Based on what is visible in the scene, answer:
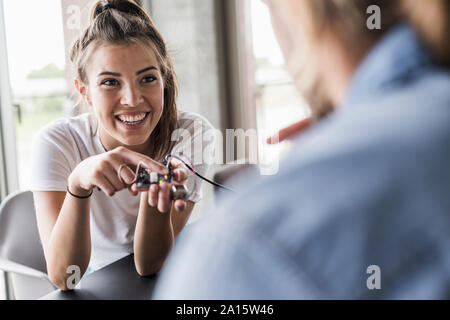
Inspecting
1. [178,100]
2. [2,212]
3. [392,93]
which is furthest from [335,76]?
[2,212]

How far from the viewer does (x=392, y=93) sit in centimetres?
39

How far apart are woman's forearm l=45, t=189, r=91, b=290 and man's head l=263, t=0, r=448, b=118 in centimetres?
45

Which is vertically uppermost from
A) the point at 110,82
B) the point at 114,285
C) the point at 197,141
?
the point at 110,82

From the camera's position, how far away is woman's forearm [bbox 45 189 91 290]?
2.60ft

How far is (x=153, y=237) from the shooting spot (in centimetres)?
79

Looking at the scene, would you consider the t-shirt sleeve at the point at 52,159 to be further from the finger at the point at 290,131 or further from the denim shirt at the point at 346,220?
the denim shirt at the point at 346,220

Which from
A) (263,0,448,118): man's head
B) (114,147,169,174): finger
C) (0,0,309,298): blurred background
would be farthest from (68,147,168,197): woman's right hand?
(263,0,448,118): man's head

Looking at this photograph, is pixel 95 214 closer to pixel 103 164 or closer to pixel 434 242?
pixel 103 164

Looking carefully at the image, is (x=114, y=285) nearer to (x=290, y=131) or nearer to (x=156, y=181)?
(x=156, y=181)

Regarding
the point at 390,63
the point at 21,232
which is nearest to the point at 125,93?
the point at 21,232

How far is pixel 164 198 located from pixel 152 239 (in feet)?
0.27

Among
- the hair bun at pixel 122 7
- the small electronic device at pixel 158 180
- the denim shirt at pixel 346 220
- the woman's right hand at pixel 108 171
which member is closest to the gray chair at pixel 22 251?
the woman's right hand at pixel 108 171

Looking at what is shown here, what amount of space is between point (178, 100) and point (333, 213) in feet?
1.70

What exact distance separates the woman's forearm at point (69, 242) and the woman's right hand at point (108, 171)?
27 millimetres
